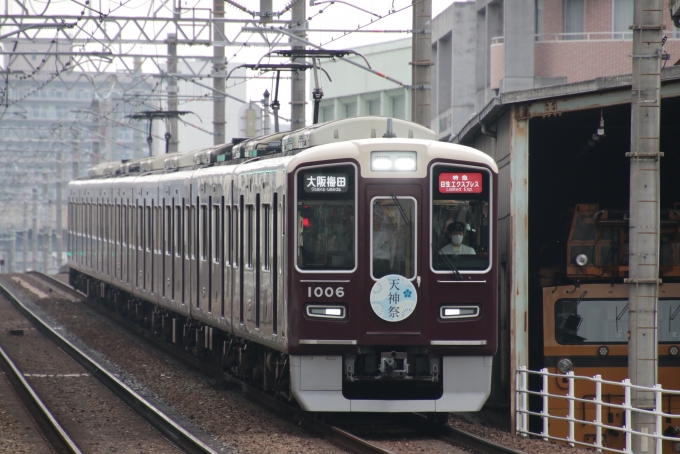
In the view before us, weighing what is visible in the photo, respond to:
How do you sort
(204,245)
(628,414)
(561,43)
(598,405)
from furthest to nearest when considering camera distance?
(561,43), (204,245), (598,405), (628,414)

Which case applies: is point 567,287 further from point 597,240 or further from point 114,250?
point 114,250

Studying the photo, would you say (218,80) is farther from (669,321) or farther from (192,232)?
(669,321)

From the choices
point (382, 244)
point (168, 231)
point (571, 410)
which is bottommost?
point (571, 410)

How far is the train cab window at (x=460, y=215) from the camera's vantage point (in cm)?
1068

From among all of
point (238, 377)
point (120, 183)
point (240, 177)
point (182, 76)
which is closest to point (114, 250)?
point (120, 183)

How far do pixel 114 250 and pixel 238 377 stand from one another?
932 centimetres

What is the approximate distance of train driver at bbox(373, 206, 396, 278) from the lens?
10.6 m

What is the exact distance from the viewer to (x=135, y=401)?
13078 mm

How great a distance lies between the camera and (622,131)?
1334 centimetres

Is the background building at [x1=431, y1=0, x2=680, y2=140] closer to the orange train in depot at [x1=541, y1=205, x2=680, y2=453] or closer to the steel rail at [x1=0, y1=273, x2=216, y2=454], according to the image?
the steel rail at [x1=0, y1=273, x2=216, y2=454]

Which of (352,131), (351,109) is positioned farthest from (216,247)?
(351,109)

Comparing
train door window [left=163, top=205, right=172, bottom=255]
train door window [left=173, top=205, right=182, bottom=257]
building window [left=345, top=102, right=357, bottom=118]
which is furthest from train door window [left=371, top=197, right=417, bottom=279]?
building window [left=345, top=102, right=357, bottom=118]

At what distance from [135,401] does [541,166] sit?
221 inches

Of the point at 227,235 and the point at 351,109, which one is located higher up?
the point at 351,109
